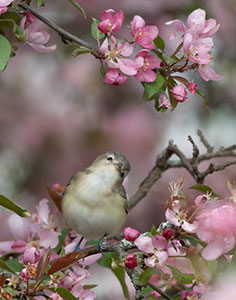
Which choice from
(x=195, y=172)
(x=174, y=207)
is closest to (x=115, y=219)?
(x=195, y=172)

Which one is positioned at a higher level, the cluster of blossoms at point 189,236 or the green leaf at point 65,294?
the cluster of blossoms at point 189,236

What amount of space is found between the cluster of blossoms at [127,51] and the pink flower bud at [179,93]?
2.4 inches

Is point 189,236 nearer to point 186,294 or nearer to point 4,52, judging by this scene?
point 186,294

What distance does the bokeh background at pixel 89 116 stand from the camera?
3395mm

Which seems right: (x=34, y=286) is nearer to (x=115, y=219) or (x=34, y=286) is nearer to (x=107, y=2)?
(x=115, y=219)

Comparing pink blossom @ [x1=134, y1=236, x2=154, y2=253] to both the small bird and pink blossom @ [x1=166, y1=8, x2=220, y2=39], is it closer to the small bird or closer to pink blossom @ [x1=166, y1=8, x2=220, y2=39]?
pink blossom @ [x1=166, y1=8, x2=220, y2=39]

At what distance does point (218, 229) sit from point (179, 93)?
18.3 inches

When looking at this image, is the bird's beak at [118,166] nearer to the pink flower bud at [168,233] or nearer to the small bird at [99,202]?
the small bird at [99,202]

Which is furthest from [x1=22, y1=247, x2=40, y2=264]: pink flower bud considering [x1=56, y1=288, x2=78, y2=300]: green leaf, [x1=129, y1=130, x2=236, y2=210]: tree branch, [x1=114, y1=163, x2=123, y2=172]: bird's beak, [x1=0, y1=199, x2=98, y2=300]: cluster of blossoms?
[x1=114, y1=163, x2=123, y2=172]: bird's beak

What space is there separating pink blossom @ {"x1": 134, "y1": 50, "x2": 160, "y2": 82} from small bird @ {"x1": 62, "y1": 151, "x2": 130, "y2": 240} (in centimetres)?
67

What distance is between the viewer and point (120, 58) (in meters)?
1.68

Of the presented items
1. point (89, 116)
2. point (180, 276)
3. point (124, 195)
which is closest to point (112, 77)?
point (180, 276)

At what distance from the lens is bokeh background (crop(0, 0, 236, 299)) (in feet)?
11.1

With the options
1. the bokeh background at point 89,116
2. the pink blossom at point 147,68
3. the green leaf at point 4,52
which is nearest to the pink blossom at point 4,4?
the green leaf at point 4,52
